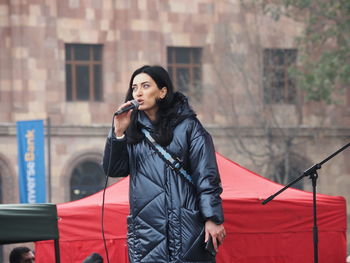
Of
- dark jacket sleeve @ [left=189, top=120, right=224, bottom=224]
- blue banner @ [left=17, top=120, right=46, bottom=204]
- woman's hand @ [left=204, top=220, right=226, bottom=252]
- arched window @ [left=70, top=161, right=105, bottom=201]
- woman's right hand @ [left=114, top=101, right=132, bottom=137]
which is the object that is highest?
woman's right hand @ [left=114, top=101, right=132, bottom=137]

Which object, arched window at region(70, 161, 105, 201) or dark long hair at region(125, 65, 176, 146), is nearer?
dark long hair at region(125, 65, 176, 146)

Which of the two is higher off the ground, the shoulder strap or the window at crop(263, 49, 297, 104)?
the shoulder strap

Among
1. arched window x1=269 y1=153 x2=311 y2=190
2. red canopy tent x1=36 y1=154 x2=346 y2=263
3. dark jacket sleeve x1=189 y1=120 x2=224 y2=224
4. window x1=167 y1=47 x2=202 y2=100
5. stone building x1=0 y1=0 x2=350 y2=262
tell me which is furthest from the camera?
window x1=167 y1=47 x2=202 y2=100

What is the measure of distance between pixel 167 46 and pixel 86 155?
4.36m

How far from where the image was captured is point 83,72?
108 feet

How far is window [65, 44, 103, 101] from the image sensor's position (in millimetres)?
32812

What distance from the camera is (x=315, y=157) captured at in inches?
1385

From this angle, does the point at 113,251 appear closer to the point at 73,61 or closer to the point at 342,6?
the point at 342,6

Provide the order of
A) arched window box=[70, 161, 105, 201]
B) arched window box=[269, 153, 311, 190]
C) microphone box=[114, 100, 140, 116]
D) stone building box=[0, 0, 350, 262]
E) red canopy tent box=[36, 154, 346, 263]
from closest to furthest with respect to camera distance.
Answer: microphone box=[114, 100, 140, 116], red canopy tent box=[36, 154, 346, 263], arched window box=[70, 161, 105, 201], stone building box=[0, 0, 350, 262], arched window box=[269, 153, 311, 190]

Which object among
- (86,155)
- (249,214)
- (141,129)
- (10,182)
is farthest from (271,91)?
(141,129)

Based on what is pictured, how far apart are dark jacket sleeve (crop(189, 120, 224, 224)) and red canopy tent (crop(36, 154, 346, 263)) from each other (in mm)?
2693

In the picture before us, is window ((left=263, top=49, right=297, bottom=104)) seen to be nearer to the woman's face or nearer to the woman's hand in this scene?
the woman's face

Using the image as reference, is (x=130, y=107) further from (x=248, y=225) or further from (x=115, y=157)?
(x=248, y=225)

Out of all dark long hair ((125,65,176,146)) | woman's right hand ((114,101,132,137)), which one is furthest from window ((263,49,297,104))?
woman's right hand ((114,101,132,137))
